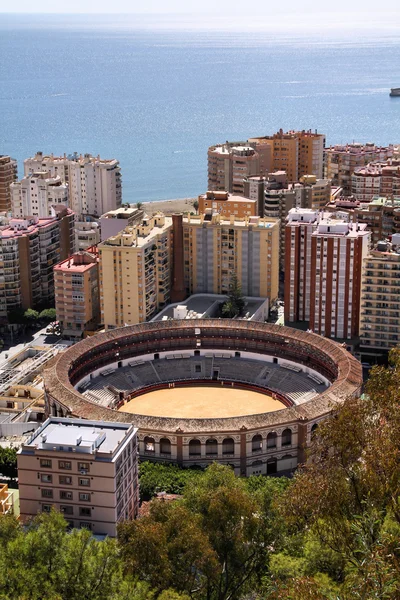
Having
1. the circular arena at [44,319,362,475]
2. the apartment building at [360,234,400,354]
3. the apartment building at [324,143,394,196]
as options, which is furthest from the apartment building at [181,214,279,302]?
the apartment building at [324,143,394,196]

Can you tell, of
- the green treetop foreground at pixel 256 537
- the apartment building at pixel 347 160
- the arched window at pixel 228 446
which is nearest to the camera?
the green treetop foreground at pixel 256 537

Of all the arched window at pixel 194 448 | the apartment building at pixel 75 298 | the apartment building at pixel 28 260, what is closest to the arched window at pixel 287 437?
the arched window at pixel 194 448

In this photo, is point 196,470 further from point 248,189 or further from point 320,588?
point 248,189

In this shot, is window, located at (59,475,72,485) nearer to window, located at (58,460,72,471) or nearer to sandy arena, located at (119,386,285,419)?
window, located at (58,460,72,471)

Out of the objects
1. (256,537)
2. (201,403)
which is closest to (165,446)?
(201,403)

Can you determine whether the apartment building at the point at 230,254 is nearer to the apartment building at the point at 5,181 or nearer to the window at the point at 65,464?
the apartment building at the point at 5,181

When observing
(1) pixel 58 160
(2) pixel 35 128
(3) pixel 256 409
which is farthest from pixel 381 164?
(2) pixel 35 128

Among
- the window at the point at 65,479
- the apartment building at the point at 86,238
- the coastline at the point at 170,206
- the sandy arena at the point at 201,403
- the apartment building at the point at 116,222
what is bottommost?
the sandy arena at the point at 201,403
